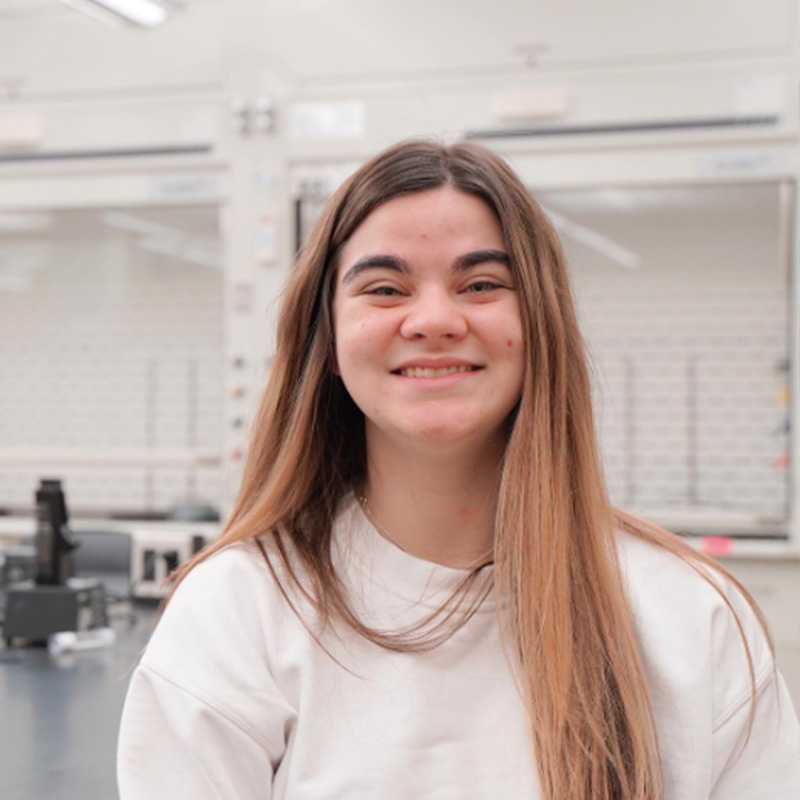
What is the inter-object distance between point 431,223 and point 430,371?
177 mm

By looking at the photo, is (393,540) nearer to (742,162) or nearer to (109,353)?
(742,162)

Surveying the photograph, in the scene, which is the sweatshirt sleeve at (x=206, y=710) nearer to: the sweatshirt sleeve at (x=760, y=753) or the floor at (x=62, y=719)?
the sweatshirt sleeve at (x=760, y=753)

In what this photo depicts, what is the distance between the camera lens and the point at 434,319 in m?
1.16

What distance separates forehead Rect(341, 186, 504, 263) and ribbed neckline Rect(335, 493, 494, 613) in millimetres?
348

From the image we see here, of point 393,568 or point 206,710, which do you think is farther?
point 393,568

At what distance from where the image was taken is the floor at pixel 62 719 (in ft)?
6.52

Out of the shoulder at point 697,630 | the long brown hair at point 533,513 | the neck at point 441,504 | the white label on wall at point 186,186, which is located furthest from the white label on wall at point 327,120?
the shoulder at point 697,630

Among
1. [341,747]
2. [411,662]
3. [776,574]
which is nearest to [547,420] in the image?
[411,662]

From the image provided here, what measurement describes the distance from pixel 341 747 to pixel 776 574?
3.18 metres

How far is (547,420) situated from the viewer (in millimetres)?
1229

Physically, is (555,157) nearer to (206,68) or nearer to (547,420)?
(206,68)

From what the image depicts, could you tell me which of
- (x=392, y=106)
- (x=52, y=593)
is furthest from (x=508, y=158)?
(x=52, y=593)

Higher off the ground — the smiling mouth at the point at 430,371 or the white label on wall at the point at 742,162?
the white label on wall at the point at 742,162

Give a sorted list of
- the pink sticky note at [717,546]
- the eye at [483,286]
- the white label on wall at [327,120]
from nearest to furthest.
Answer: the eye at [483,286] → the pink sticky note at [717,546] → the white label on wall at [327,120]
